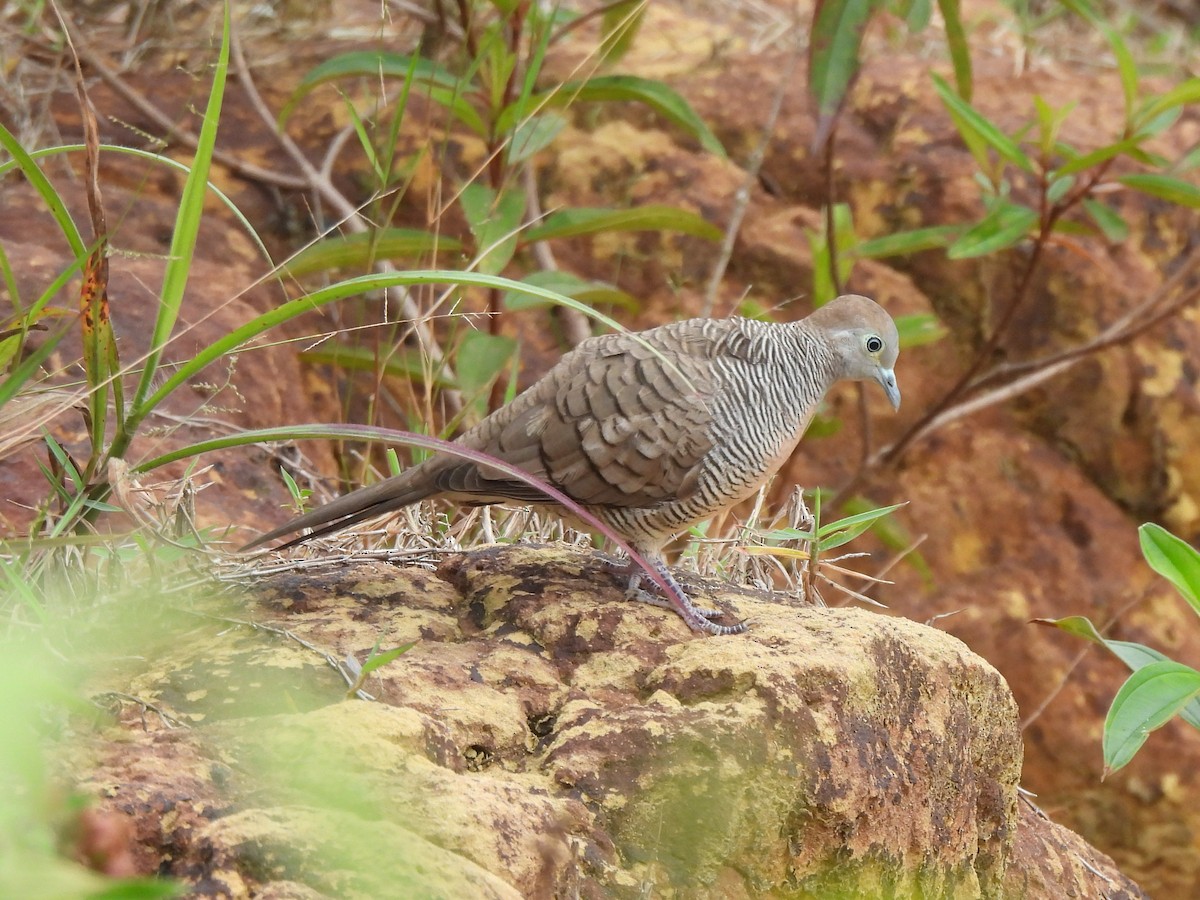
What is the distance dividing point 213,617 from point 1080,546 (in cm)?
412

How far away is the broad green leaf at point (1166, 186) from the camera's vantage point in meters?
3.93

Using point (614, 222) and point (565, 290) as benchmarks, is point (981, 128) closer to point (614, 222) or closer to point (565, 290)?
point (614, 222)

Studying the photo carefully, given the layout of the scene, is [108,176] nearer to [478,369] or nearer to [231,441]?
[478,369]

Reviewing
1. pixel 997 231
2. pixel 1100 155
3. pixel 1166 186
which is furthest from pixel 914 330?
pixel 1166 186

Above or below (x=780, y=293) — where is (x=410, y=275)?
above

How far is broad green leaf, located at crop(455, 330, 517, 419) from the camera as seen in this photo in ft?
12.2

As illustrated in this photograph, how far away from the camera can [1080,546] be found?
206 inches

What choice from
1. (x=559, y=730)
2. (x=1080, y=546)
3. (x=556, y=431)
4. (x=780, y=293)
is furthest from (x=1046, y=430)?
(x=559, y=730)

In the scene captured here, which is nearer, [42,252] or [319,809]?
[319,809]

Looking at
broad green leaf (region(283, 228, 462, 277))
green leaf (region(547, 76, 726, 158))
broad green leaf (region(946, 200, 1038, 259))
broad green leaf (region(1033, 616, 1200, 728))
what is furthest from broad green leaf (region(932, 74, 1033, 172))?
broad green leaf (region(1033, 616, 1200, 728))

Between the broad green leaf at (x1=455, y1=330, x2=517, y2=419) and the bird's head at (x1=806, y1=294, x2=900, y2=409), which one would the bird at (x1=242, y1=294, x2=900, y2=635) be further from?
the broad green leaf at (x1=455, y1=330, x2=517, y2=419)

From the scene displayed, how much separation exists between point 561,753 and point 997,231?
2907 millimetres

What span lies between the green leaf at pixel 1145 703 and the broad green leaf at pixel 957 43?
2362mm

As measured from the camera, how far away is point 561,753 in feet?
6.61
